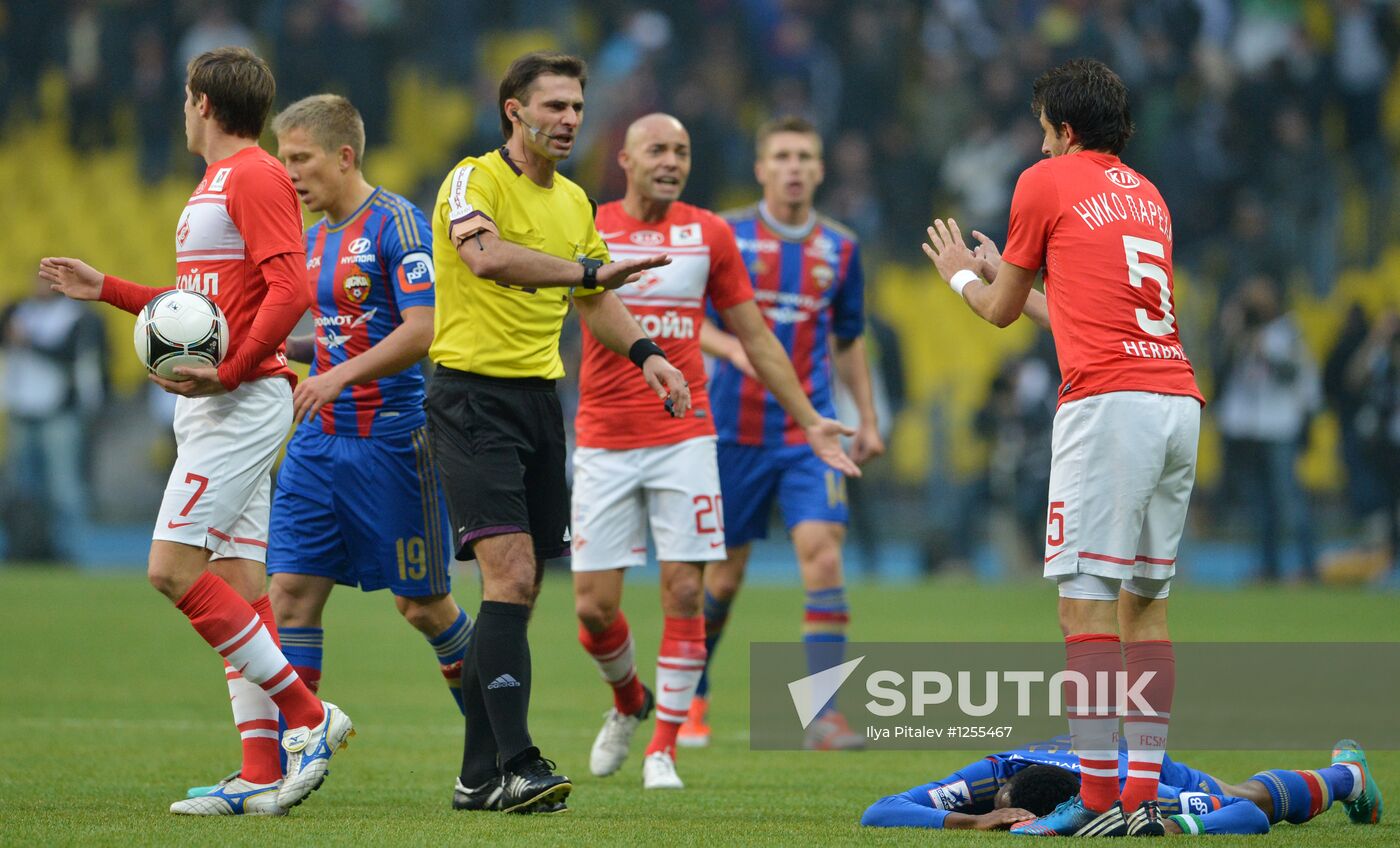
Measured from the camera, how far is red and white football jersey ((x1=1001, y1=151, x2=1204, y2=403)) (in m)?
5.15

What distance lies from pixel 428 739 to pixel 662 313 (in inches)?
91.5

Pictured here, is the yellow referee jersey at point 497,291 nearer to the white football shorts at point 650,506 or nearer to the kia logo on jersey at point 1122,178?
the white football shorts at point 650,506

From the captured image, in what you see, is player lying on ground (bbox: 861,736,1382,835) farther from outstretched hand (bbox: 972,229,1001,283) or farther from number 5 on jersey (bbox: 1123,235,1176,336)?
outstretched hand (bbox: 972,229,1001,283)

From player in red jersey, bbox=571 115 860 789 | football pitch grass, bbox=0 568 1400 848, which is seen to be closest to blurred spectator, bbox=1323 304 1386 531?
football pitch grass, bbox=0 568 1400 848

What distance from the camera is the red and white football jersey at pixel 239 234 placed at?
554cm

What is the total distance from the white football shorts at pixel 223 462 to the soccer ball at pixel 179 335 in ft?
0.69

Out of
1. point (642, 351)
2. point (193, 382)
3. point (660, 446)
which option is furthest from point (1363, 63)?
point (193, 382)

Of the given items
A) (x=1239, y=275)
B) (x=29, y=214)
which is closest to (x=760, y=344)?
(x=1239, y=275)

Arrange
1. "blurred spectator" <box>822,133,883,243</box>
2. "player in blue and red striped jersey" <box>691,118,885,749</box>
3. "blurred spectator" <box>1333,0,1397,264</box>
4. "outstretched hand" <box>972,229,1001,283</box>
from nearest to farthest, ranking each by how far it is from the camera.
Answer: "outstretched hand" <box>972,229,1001,283</box> → "player in blue and red striped jersey" <box>691,118,885,749</box> → "blurred spectator" <box>1333,0,1397,264</box> → "blurred spectator" <box>822,133,883,243</box>

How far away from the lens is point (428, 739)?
8008 mm

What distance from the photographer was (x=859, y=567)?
61.5ft

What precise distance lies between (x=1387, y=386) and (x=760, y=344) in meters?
12.4

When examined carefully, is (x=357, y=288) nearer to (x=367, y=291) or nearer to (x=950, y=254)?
→ (x=367, y=291)

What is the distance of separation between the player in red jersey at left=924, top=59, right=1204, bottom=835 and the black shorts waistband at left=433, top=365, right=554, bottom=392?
1.45 m
